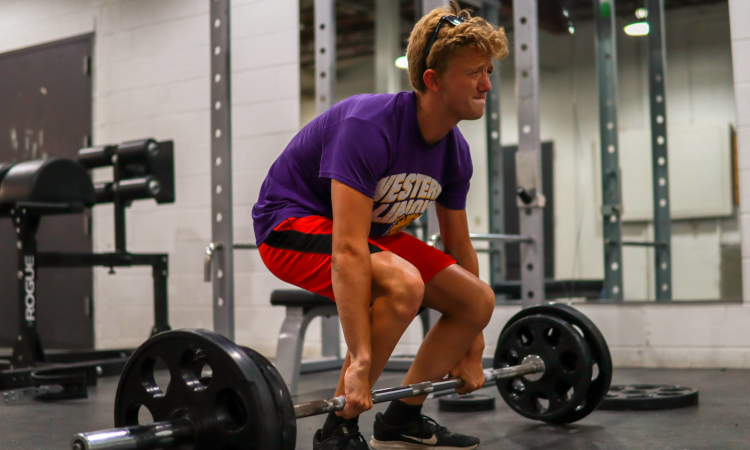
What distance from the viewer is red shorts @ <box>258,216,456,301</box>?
154cm

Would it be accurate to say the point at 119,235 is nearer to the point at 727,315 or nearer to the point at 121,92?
the point at 121,92

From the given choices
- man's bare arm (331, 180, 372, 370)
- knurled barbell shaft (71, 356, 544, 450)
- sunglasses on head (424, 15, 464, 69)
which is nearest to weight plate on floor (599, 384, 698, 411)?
knurled barbell shaft (71, 356, 544, 450)

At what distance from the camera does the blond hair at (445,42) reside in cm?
150

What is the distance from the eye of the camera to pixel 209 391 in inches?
50.2

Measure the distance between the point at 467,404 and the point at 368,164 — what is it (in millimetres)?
1103

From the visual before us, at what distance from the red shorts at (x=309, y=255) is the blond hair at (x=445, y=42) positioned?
0.35 metres

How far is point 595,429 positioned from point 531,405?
0.17m

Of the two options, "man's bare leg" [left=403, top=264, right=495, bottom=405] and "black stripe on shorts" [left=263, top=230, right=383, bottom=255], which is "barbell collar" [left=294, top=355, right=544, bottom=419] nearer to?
"man's bare leg" [left=403, top=264, right=495, bottom=405]

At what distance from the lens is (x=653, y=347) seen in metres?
3.44

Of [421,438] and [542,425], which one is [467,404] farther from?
[421,438]

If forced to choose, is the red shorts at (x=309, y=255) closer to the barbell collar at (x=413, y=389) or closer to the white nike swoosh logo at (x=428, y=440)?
the barbell collar at (x=413, y=389)

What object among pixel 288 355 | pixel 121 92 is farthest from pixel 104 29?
pixel 288 355

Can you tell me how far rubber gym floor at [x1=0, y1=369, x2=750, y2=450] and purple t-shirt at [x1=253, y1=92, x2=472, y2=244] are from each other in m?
0.58

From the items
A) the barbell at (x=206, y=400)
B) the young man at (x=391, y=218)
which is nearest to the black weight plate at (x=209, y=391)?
the barbell at (x=206, y=400)
